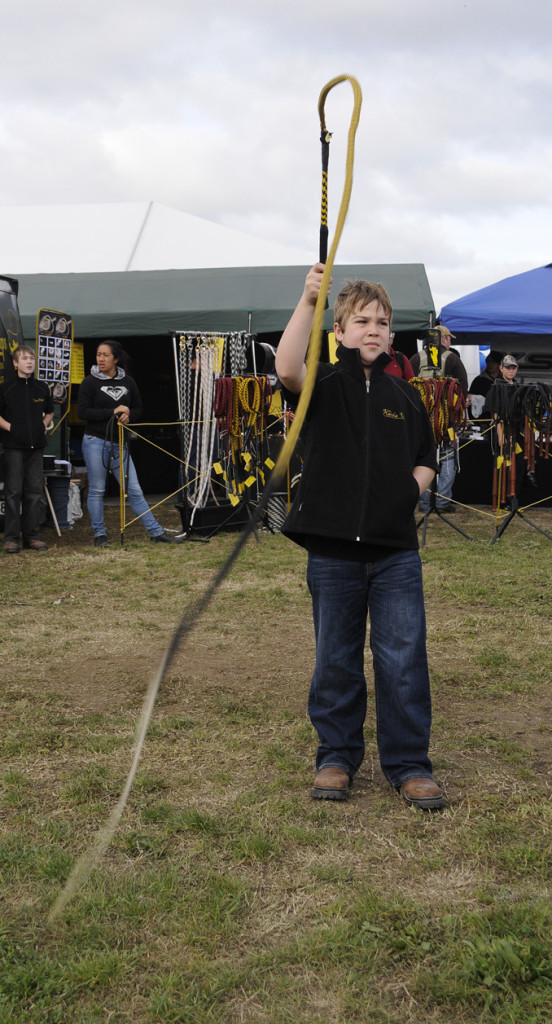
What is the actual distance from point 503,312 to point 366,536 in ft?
31.8

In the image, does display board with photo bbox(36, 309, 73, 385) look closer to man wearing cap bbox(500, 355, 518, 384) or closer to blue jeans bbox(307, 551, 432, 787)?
man wearing cap bbox(500, 355, 518, 384)

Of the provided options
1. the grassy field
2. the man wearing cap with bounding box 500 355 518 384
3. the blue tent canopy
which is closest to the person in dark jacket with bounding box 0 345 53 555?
the grassy field

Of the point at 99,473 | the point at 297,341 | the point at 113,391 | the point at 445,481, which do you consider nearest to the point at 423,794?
the point at 297,341

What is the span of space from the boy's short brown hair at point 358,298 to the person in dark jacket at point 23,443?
20.9ft

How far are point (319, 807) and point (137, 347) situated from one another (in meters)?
12.0

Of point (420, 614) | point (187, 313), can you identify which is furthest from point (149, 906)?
point (187, 313)

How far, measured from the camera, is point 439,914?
8.52 ft

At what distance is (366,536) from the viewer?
317 cm

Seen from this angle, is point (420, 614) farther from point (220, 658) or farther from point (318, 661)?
point (220, 658)

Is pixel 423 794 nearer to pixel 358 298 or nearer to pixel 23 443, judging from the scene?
pixel 358 298

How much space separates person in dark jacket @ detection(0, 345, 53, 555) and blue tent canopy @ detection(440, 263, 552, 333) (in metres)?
5.55

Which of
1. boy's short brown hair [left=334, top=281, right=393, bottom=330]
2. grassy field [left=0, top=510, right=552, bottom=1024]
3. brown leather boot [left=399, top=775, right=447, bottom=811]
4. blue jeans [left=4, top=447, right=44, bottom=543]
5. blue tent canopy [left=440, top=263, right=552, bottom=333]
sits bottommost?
grassy field [left=0, top=510, right=552, bottom=1024]

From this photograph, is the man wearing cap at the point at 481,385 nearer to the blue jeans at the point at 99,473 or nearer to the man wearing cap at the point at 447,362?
the man wearing cap at the point at 447,362

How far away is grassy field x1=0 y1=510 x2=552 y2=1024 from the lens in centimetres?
229
